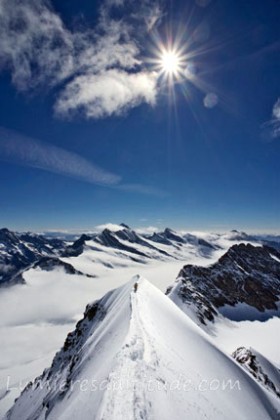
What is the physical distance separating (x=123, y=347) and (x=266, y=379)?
31.8 metres

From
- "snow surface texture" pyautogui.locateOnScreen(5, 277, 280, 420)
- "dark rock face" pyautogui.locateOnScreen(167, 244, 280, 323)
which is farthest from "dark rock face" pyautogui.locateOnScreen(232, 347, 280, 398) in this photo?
"dark rock face" pyautogui.locateOnScreen(167, 244, 280, 323)

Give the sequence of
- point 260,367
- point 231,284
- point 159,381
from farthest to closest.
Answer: point 231,284
point 260,367
point 159,381

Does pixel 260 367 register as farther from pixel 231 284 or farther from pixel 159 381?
pixel 231 284

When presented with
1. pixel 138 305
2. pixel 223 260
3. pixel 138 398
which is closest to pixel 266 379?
pixel 138 305

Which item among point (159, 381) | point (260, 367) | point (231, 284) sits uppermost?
point (159, 381)

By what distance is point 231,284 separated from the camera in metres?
125

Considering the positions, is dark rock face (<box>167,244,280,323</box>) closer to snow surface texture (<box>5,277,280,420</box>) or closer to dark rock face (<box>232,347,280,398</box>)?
dark rock face (<box>232,347,280,398</box>)

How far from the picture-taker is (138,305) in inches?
1144

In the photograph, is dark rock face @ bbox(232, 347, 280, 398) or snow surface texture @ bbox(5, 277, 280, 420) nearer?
snow surface texture @ bbox(5, 277, 280, 420)

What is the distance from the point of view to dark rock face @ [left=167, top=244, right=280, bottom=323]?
9412cm

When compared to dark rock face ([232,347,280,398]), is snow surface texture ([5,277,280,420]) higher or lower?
higher

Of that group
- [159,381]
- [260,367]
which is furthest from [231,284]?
[159,381]

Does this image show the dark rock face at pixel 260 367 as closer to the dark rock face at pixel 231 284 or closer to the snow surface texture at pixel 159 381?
the snow surface texture at pixel 159 381

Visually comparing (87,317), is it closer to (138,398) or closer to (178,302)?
(138,398)
